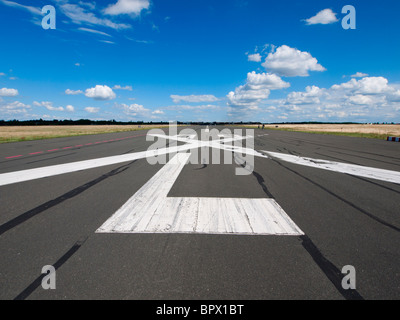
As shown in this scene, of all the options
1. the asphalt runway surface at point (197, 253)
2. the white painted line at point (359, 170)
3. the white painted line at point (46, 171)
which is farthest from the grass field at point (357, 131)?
the white painted line at point (46, 171)

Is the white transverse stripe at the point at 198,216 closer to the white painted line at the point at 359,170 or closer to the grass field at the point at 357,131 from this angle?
the white painted line at the point at 359,170

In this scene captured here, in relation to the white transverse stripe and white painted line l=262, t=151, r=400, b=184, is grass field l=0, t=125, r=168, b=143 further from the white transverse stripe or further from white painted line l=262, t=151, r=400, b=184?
white painted line l=262, t=151, r=400, b=184

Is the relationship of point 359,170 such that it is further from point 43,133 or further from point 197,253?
point 43,133

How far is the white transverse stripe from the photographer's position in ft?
9.73

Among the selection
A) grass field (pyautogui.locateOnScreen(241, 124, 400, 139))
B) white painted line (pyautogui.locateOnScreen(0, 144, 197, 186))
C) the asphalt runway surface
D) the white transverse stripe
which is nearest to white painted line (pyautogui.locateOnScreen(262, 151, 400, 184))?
the asphalt runway surface

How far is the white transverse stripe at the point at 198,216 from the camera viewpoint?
9.73 ft

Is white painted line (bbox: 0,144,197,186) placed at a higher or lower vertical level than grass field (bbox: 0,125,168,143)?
lower

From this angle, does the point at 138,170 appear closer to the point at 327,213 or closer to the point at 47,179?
the point at 47,179

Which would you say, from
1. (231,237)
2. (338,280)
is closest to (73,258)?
(231,237)

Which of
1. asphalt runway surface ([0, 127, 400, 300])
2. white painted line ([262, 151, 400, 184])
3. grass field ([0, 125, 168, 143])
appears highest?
grass field ([0, 125, 168, 143])

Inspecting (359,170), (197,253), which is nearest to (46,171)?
(197,253)

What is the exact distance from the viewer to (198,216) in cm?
340
